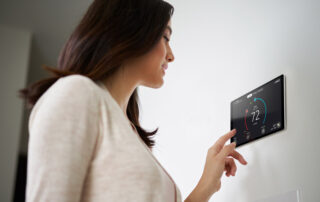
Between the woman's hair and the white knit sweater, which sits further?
the woman's hair

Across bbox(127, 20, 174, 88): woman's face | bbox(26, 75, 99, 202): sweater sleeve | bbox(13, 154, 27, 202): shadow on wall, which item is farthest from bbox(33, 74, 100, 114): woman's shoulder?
bbox(13, 154, 27, 202): shadow on wall

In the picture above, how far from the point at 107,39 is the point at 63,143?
10.1 inches

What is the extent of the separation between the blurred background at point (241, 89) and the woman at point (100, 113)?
0.88ft

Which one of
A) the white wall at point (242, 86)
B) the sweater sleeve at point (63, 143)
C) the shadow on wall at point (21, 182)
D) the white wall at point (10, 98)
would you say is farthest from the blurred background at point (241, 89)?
the shadow on wall at point (21, 182)

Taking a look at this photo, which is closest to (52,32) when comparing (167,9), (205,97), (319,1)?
(205,97)

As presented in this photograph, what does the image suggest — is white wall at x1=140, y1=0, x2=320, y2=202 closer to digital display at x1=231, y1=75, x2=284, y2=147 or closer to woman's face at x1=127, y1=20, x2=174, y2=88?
digital display at x1=231, y1=75, x2=284, y2=147

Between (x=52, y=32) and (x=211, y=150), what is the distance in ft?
6.38

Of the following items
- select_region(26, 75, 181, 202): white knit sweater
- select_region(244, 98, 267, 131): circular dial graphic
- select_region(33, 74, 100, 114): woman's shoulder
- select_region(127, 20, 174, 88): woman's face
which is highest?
select_region(127, 20, 174, 88): woman's face

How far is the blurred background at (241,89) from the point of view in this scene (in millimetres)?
795

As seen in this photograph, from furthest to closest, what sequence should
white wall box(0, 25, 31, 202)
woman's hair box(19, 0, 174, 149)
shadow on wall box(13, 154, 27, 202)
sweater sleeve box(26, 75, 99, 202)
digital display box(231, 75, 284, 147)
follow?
1. shadow on wall box(13, 154, 27, 202)
2. white wall box(0, 25, 31, 202)
3. digital display box(231, 75, 284, 147)
4. woman's hair box(19, 0, 174, 149)
5. sweater sleeve box(26, 75, 99, 202)

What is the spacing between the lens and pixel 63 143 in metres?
0.55

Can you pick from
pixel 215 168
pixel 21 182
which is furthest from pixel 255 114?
pixel 21 182

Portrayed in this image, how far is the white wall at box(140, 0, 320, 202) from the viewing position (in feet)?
2.61

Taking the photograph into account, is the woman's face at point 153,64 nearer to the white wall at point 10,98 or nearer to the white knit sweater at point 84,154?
the white knit sweater at point 84,154
